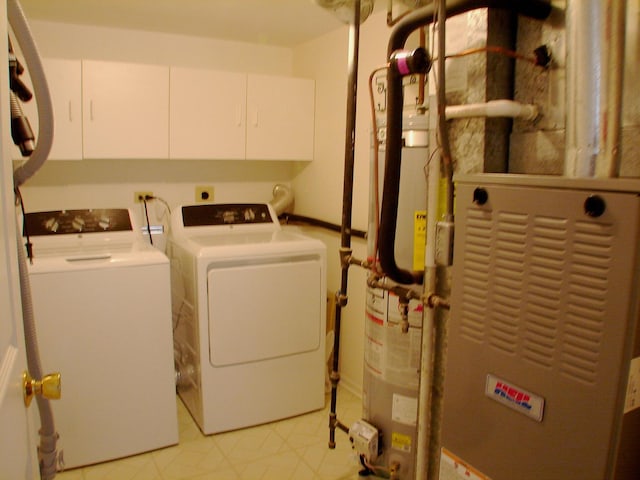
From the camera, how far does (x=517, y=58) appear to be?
1.44 meters

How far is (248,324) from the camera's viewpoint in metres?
2.70

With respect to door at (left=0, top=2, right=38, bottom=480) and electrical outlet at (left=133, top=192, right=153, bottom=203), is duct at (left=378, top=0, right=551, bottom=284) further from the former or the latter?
electrical outlet at (left=133, top=192, right=153, bottom=203)

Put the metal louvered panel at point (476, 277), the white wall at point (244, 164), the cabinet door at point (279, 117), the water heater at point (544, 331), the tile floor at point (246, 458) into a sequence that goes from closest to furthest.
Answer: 1. the water heater at point (544, 331)
2. the metal louvered panel at point (476, 277)
3. the tile floor at point (246, 458)
4. the white wall at point (244, 164)
5. the cabinet door at point (279, 117)

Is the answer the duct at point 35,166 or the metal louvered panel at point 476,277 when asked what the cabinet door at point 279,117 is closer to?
the duct at point 35,166

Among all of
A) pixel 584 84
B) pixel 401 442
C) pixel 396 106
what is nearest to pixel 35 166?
pixel 396 106

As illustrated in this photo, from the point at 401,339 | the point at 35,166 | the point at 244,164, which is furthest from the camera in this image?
the point at 244,164

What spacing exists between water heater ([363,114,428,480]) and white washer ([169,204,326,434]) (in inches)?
37.7

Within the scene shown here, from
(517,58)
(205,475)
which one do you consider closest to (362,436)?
(205,475)

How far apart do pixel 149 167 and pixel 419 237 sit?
2.27 m

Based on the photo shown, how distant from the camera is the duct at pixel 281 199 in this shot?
3.64 metres

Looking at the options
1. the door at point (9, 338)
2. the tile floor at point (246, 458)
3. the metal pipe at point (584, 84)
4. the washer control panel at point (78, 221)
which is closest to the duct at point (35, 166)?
the door at point (9, 338)

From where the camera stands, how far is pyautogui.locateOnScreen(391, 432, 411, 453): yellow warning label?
1.78m

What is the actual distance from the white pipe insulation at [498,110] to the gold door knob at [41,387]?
1201 millimetres

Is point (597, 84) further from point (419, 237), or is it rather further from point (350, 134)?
point (350, 134)
